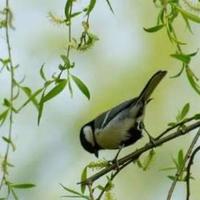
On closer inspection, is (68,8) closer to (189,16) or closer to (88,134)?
(189,16)

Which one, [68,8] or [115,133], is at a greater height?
[68,8]

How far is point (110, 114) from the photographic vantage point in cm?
114

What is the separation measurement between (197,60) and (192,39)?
51mm

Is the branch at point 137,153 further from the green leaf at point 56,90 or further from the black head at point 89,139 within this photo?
the black head at point 89,139

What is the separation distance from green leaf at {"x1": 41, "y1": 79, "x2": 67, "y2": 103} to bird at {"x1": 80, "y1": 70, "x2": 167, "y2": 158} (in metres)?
0.30

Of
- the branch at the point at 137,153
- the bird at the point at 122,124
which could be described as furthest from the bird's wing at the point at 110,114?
the branch at the point at 137,153

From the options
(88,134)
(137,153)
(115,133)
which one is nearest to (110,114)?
(115,133)

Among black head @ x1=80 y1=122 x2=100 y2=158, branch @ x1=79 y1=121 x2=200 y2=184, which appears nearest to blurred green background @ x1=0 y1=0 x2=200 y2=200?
black head @ x1=80 y1=122 x2=100 y2=158

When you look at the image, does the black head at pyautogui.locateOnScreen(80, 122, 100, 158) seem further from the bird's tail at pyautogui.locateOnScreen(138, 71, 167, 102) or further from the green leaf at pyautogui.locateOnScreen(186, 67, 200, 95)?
the green leaf at pyautogui.locateOnScreen(186, 67, 200, 95)

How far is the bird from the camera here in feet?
3.40

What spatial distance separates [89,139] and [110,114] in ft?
0.62

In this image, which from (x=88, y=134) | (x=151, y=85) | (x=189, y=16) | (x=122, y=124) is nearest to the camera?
(x=189, y=16)

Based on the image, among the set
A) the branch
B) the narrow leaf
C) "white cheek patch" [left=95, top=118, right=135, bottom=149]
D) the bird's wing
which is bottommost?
the branch

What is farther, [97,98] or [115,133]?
[97,98]
